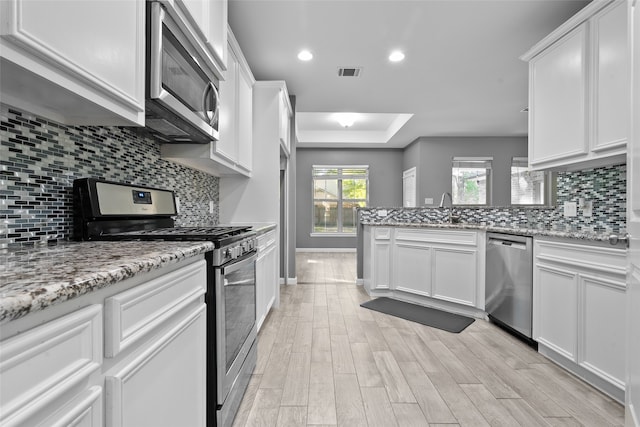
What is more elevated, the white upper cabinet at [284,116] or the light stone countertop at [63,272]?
the white upper cabinet at [284,116]

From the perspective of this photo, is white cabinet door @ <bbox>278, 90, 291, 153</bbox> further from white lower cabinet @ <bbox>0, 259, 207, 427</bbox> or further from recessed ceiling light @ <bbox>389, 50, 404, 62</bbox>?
white lower cabinet @ <bbox>0, 259, 207, 427</bbox>

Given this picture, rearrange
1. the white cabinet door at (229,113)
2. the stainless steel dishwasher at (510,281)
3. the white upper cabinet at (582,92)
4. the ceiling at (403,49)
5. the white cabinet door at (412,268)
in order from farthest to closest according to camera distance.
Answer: the white cabinet door at (412,268)
the ceiling at (403,49)
the stainless steel dishwasher at (510,281)
the white cabinet door at (229,113)
the white upper cabinet at (582,92)

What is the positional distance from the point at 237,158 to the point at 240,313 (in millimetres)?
1330

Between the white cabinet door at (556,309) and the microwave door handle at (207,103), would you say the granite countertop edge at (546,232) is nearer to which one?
the white cabinet door at (556,309)

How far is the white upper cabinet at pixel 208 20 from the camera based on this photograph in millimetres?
1356

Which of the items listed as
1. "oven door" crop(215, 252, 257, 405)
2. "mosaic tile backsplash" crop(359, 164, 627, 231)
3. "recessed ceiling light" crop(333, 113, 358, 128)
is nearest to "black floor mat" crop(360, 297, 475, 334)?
"mosaic tile backsplash" crop(359, 164, 627, 231)

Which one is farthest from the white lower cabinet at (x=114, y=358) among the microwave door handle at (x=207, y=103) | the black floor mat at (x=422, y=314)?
the black floor mat at (x=422, y=314)

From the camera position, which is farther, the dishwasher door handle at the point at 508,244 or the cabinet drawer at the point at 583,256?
the dishwasher door handle at the point at 508,244

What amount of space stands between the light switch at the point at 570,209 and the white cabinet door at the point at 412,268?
45.3 inches

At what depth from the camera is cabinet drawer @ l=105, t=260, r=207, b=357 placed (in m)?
Answer: 0.67

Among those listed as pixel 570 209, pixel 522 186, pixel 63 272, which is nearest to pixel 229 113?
pixel 63 272

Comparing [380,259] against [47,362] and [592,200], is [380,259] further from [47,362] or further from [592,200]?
[47,362]

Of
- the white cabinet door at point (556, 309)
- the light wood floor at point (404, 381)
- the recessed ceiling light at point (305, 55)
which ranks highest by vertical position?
the recessed ceiling light at point (305, 55)

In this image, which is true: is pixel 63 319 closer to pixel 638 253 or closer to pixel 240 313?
pixel 240 313
